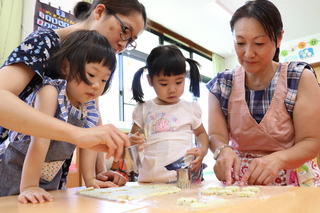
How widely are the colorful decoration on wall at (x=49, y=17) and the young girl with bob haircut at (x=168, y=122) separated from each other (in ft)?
5.66

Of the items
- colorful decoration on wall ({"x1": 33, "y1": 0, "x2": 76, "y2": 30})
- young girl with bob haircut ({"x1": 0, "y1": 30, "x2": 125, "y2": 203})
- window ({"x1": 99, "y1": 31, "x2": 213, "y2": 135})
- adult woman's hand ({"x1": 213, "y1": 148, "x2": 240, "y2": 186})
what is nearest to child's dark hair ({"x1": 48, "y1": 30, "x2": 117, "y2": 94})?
young girl with bob haircut ({"x1": 0, "y1": 30, "x2": 125, "y2": 203})

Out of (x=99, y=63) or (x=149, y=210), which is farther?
(x=99, y=63)

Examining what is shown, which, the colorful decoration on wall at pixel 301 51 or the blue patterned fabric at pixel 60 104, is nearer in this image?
the blue patterned fabric at pixel 60 104

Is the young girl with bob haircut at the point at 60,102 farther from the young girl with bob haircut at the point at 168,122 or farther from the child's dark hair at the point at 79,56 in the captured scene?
the young girl with bob haircut at the point at 168,122

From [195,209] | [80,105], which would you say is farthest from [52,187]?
[195,209]

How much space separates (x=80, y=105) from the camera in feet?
3.27

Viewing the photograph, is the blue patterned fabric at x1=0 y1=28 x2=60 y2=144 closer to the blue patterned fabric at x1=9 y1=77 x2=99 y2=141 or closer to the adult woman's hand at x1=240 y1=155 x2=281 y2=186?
the blue patterned fabric at x1=9 y1=77 x2=99 y2=141

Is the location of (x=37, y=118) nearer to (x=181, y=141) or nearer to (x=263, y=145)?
(x=181, y=141)

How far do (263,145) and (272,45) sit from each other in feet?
1.30

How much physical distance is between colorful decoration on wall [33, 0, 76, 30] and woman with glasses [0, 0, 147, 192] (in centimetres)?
156

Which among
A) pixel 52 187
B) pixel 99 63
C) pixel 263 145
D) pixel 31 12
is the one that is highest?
pixel 31 12

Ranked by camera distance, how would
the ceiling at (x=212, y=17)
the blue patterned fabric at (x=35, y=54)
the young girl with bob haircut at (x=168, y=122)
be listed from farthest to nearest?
the ceiling at (x=212, y=17) < the young girl with bob haircut at (x=168, y=122) < the blue patterned fabric at (x=35, y=54)

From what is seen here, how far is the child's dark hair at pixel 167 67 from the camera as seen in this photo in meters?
1.25

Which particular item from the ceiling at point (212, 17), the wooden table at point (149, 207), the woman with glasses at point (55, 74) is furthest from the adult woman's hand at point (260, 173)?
the ceiling at point (212, 17)
